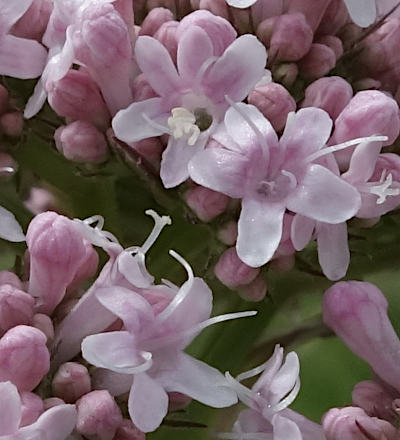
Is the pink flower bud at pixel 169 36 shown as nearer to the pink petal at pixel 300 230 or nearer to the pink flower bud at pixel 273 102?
the pink flower bud at pixel 273 102

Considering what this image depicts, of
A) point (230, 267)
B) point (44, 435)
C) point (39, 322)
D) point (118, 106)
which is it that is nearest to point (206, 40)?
point (118, 106)

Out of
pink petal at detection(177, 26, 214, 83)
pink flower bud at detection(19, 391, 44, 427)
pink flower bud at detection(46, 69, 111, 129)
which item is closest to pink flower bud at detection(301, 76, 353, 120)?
pink petal at detection(177, 26, 214, 83)

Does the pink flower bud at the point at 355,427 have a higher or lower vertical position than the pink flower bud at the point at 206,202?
lower

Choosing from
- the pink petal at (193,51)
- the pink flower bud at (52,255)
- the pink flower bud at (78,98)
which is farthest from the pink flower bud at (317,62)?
the pink flower bud at (52,255)

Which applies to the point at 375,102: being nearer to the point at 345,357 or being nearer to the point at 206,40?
the point at 206,40

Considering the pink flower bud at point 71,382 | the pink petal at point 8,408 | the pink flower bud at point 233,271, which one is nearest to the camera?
the pink petal at point 8,408

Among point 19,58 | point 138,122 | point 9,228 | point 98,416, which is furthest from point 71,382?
point 19,58

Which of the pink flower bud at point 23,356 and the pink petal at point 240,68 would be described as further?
the pink petal at point 240,68

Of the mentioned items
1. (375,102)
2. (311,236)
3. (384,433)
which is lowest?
(384,433)
